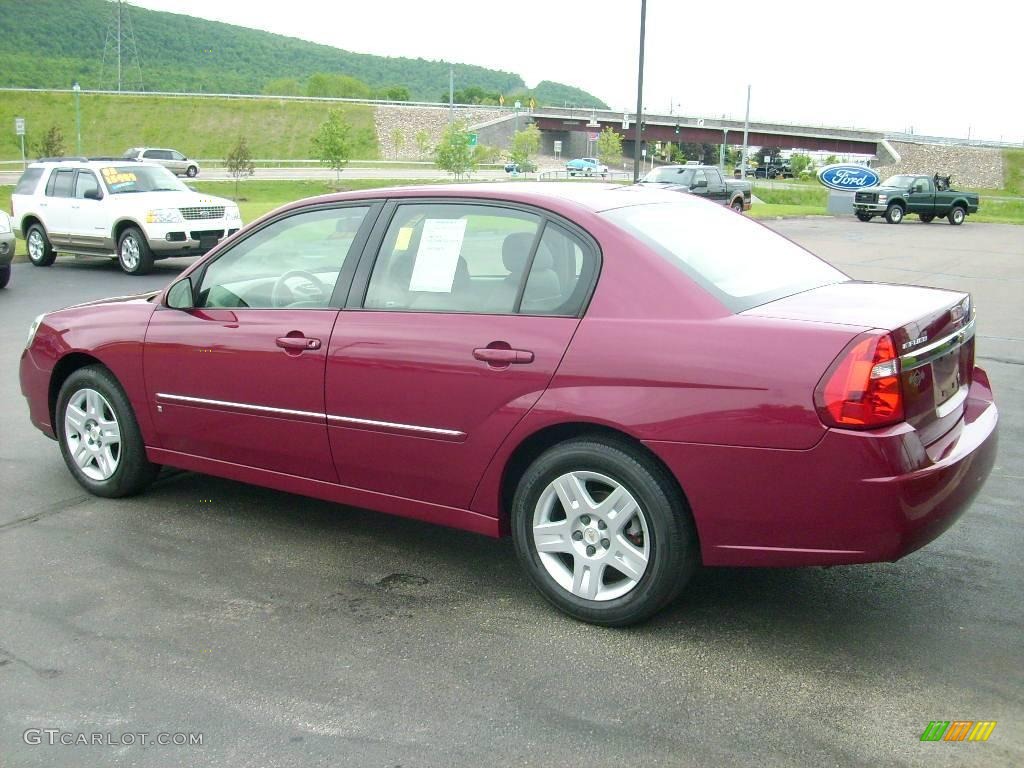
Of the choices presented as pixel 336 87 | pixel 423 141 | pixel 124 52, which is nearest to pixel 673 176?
pixel 423 141

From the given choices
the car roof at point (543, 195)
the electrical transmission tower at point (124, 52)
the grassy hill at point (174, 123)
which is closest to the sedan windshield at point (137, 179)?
the car roof at point (543, 195)

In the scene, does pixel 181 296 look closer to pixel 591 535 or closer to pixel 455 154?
pixel 591 535

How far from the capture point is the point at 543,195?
13.8 feet

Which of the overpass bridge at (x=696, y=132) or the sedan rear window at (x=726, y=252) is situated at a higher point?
the overpass bridge at (x=696, y=132)

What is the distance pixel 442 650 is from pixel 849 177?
1644 inches

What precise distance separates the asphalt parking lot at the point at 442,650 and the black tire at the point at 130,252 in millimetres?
12179

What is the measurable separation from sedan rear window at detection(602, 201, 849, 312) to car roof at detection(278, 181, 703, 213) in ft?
0.30

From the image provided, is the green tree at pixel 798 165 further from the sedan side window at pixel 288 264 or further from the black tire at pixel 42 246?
the sedan side window at pixel 288 264

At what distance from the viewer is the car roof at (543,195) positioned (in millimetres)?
4164

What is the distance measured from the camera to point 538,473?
3875 mm

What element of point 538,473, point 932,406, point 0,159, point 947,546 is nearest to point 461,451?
point 538,473

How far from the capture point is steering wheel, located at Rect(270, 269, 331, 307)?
4.59 metres

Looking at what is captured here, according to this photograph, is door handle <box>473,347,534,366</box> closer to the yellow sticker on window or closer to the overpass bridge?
the yellow sticker on window

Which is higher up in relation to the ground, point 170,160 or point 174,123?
point 174,123
